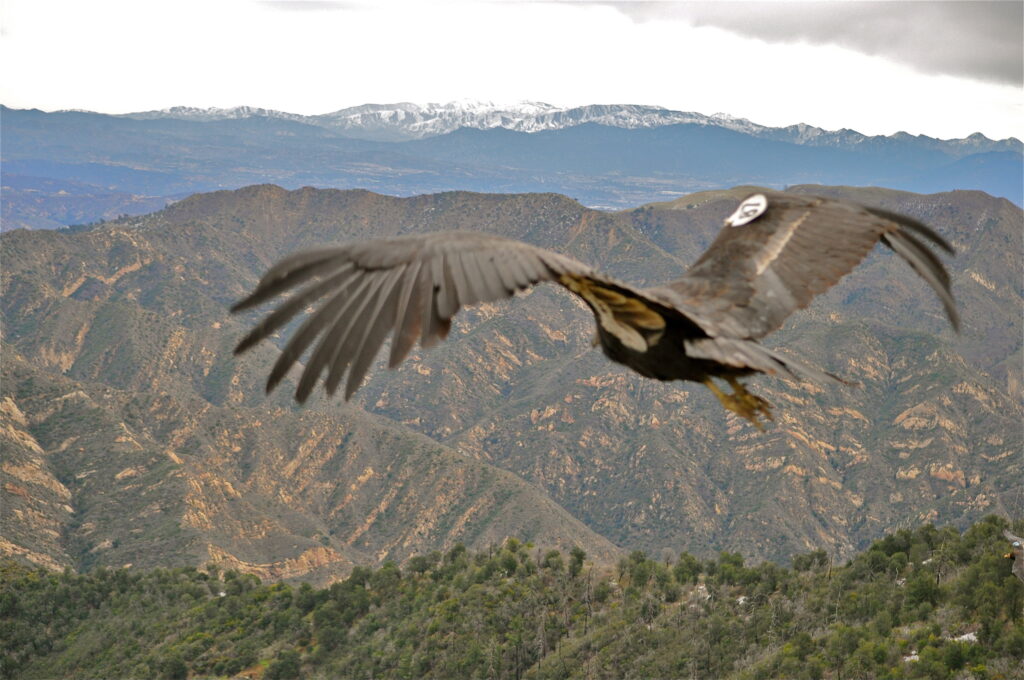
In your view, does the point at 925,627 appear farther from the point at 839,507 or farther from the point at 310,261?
the point at 839,507

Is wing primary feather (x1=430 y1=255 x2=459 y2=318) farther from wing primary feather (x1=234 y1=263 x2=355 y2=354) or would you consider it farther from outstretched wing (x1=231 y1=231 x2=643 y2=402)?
wing primary feather (x1=234 y1=263 x2=355 y2=354)

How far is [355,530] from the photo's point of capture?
11981 centimetres

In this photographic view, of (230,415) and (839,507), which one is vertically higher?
(230,415)

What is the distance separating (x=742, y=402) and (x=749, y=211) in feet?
7.12

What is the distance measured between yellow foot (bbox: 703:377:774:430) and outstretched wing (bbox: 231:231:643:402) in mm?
865

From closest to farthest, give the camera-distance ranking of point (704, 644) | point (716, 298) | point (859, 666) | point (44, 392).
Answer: point (716, 298) → point (859, 666) → point (704, 644) → point (44, 392)

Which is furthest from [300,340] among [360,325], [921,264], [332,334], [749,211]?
[921,264]

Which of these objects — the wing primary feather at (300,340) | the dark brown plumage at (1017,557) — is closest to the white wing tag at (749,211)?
the wing primary feather at (300,340)

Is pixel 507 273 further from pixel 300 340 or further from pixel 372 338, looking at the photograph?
pixel 300 340

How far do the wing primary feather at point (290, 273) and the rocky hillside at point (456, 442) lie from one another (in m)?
78.1

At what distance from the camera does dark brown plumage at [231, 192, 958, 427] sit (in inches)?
184

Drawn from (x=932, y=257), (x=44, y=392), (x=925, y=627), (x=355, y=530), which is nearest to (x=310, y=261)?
(x=932, y=257)

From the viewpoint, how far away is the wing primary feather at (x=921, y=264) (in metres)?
6.15

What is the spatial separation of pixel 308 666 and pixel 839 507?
103 m
